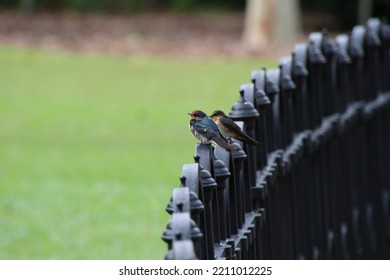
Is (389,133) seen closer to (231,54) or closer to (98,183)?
(98,183)

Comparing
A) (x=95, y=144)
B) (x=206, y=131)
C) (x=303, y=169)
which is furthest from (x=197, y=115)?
(x=95, y=144)

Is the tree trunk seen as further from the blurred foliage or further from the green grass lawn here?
the green grass lawn

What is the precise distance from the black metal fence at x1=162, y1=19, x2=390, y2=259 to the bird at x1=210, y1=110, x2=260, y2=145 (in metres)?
0.08

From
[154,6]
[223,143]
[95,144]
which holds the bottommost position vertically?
[223,143]

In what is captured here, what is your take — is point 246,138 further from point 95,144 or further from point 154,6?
point 154,6

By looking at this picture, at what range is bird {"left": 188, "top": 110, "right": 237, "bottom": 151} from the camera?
15.4ft

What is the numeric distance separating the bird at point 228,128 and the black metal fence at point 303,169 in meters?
0.08

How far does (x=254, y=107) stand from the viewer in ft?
17.7

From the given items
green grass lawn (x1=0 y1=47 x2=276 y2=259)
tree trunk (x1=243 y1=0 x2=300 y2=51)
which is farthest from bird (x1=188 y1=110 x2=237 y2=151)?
tree trunk (x1=243 y1=0 x2=300 y2=51)

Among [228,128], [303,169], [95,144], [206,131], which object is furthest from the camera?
[95,144]

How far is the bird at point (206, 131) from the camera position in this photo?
15.4 ft

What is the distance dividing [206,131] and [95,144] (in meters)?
9.81

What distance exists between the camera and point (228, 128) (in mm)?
4984
